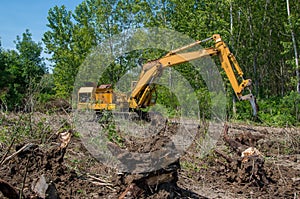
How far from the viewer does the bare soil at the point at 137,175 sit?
133 inches

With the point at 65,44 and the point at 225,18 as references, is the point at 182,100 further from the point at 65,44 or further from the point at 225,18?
the point at 65,44

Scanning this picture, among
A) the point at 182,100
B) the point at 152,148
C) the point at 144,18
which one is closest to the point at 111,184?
the point at 152,148

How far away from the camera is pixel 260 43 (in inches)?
777

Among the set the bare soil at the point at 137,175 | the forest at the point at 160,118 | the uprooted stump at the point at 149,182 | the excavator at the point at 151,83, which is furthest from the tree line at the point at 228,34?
the uprooted stump at the point at 149,182

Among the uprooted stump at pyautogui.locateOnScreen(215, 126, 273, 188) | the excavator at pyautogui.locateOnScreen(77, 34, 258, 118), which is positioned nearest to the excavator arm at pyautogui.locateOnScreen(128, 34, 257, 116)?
the excavator at pyautogui.locateOnScreen(77, 34, 258, 118)

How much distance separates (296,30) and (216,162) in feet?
40.2

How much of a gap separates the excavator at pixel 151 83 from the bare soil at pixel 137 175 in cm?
306

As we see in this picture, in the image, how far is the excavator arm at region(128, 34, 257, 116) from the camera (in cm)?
905

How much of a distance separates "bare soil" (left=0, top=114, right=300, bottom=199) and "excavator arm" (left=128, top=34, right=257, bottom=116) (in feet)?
9.91

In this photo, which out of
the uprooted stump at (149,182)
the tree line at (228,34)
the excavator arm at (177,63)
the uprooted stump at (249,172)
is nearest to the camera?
the uprooted stump at (149,182)

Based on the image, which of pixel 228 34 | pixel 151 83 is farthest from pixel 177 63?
pixel 228 34

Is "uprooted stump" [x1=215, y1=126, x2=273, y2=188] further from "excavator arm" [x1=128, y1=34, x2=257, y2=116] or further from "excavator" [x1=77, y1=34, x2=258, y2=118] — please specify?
"excavator arm" [x1=128, y1=34, x2=257, y2=116]

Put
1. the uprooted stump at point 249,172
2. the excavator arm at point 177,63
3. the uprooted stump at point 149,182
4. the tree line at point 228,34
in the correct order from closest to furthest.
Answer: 1. the uprooted stump at point 149,182
2. the uprooted stump at point 249,172
3. the excavator arm at point 177,63
4. the tree line at point 228,34

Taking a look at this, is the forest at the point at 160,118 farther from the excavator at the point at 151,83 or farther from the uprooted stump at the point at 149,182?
the excavator at the point at 151,83
